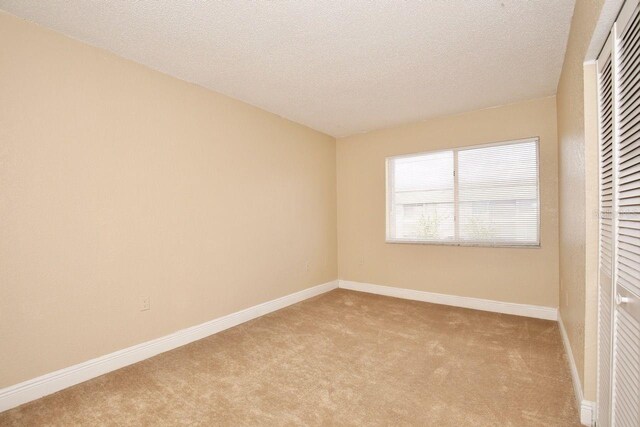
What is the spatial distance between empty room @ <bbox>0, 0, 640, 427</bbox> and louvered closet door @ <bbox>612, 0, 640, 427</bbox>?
1cm

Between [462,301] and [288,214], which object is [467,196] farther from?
[288,214]

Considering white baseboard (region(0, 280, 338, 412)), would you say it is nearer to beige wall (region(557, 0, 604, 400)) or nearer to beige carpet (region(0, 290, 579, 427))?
beige carpet (region(0, 290, 579, 427))

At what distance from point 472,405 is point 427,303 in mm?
2297

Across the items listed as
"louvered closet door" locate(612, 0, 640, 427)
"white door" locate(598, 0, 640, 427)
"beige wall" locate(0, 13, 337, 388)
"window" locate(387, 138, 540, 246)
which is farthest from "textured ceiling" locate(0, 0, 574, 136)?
"louvered closet door" locate(612, 0, 640, 427)

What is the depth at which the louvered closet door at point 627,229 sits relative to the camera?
1064 millimetres

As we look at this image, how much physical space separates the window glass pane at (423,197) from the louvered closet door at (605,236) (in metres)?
2.55

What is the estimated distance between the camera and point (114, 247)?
8.05ft

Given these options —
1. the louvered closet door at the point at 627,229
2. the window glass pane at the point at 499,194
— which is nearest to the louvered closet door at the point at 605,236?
the louvered closet door at the point at 627,229

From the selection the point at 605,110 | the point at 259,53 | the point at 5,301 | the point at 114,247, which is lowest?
the point at 5,301

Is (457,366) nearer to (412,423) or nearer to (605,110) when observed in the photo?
(412,423)

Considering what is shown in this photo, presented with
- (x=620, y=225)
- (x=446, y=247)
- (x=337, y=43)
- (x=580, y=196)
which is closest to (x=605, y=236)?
(x=620, y=225)

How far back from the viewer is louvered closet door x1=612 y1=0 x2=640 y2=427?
106cm

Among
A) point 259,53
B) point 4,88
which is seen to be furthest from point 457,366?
point 4,88

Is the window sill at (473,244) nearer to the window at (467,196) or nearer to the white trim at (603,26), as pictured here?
the window at (467,196)
